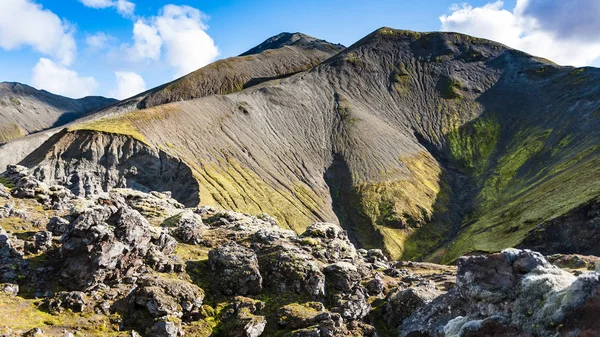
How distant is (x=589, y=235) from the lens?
81.1m

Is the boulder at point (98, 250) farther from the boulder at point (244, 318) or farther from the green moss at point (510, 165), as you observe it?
the green moss at point (510, 165)

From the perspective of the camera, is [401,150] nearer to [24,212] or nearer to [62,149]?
[62,149]

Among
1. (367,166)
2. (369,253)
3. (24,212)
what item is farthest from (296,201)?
(24,212)

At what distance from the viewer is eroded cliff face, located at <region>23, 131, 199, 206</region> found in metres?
106

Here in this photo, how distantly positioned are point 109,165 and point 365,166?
304 ft

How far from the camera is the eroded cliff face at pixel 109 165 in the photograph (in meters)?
106

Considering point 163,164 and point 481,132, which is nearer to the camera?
point 163,164

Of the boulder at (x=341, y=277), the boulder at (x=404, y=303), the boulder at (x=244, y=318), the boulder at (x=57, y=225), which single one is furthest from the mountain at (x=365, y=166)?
the boulder at (x=244, y=318)

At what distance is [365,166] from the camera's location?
157875 mm

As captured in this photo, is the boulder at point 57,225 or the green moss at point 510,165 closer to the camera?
the boulder at point 57,225

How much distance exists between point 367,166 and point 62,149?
105428mm

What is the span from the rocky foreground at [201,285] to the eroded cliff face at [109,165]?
65.2 metres

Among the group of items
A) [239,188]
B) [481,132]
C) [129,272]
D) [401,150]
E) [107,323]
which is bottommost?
[107,323]

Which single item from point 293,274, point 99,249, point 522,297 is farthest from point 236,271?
point 522,297
